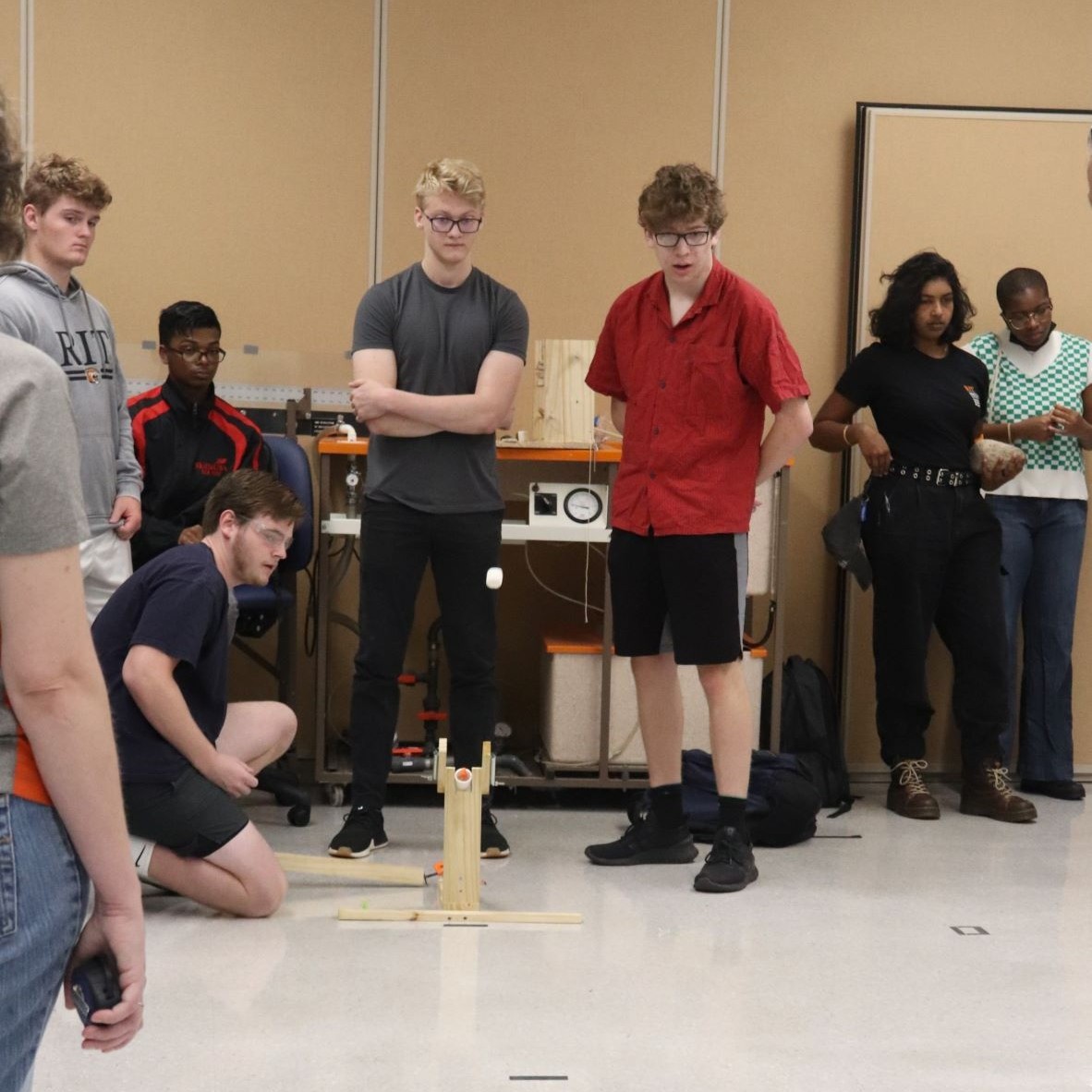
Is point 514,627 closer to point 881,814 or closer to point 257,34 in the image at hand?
point 881,814

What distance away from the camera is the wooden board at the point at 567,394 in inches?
158

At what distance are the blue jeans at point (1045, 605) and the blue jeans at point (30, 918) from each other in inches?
147

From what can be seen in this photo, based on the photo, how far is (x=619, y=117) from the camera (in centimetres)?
451

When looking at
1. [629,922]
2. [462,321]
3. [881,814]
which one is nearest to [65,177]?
[462,321]

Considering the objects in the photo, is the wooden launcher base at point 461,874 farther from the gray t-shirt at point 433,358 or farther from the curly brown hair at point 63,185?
the curly brown hair at point 63,185

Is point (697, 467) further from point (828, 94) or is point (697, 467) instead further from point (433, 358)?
point (828, 94)

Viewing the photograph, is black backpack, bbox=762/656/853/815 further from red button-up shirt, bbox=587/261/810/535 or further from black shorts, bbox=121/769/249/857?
black shorts, bbox=121/769/249/857

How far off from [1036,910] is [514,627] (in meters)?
1.91

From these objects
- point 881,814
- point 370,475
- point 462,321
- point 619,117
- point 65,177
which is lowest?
point 881,814

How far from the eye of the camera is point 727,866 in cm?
325

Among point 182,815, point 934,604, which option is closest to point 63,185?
point 182,815

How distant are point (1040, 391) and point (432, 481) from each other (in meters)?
1.97

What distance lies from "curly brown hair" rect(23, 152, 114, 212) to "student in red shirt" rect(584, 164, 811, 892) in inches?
50.8

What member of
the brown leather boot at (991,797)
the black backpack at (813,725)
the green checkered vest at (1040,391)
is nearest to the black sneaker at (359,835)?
the black backpack at (813,725)
